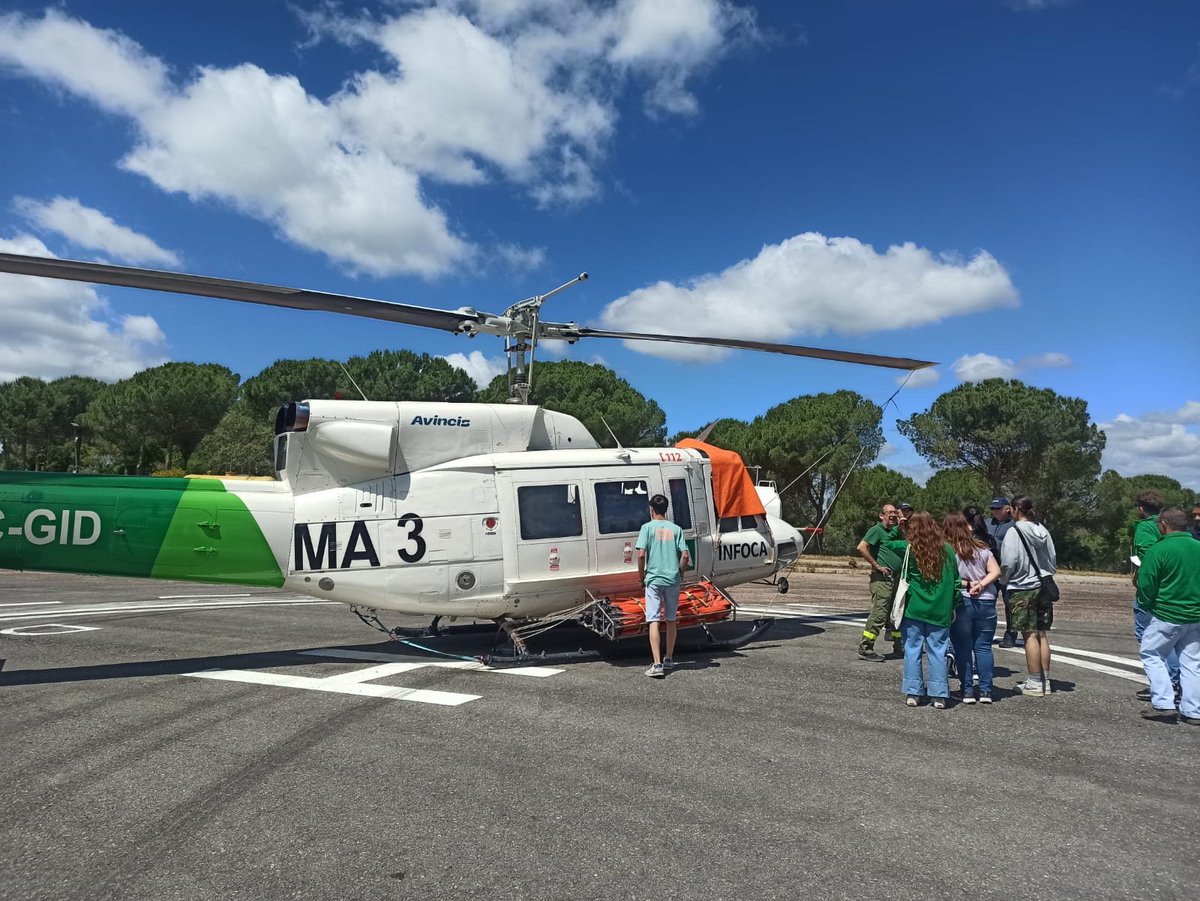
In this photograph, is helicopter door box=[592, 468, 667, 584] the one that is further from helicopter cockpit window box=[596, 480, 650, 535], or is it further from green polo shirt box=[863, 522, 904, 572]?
green polo shirt box=[863, 522, 904, 572]

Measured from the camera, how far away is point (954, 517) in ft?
23.2

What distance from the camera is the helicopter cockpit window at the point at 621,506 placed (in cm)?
868

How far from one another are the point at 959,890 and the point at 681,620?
16.3 ft

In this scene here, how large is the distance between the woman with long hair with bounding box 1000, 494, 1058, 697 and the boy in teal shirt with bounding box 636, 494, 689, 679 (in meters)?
3.21

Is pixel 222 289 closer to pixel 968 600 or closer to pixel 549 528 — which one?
pixel 549 528

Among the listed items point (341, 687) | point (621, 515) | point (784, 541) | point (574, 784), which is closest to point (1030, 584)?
point (784, 541)

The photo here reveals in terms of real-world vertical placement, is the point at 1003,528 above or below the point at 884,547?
above

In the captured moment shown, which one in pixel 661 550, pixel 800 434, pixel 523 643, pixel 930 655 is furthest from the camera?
pixel 800 434

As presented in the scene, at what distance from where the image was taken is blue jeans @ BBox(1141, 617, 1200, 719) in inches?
245

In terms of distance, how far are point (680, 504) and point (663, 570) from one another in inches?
63.3

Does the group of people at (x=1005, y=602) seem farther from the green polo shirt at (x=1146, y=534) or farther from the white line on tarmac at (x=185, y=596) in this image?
the white line on tarmac at (x=185, y=596)

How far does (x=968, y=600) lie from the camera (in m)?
6.78

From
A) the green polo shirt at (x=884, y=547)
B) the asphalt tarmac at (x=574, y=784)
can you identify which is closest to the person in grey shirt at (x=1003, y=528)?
the asphalt tarmac at (x=574, y=784)

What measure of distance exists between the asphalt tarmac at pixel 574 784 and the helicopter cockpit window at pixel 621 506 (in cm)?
173
